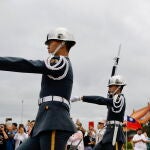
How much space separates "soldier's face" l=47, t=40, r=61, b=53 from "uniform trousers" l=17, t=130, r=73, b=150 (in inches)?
43.1

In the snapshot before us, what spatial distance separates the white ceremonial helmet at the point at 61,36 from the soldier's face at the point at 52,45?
0.16ft

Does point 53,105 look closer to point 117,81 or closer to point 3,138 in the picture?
point 117,81

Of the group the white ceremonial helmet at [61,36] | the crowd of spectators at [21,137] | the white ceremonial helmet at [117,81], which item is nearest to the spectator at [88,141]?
the crowd of spectators at [21,137]

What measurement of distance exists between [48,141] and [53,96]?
0.61 meters

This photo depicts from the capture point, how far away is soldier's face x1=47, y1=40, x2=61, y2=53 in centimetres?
653

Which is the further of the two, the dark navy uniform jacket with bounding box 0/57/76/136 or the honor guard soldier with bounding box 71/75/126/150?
the honor guard soldier with bounding box 71/75/126/150

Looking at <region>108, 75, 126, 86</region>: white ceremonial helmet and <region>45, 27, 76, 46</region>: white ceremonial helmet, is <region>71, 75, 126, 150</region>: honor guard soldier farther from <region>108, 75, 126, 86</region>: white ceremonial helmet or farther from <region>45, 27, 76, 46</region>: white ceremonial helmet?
<region>45, 27, 76, 46</region>: white ceremonial helmet

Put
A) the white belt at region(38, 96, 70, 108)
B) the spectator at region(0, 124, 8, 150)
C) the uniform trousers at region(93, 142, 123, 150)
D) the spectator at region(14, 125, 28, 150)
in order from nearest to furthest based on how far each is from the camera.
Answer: the white belt at region(38, 96, 70, 108) < the uniform trousers at region(93, 142, 123, 150) < the spectator at region(0, 124, 8, 150) < the spectator at region(14, 125, 28, 150)

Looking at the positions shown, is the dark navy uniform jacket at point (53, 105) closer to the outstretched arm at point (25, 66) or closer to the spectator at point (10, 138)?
the outstretched arm at point (25, 66)

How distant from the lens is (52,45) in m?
6.57

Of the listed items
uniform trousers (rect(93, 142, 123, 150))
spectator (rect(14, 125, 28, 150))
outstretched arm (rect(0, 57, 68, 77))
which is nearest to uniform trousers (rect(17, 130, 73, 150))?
outstretched arm (rect(0, 57, 68, 77))

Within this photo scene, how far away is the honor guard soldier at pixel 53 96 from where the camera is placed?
6039 millimetres

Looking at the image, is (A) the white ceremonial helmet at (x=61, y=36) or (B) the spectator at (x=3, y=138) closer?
(A) the white ceremonial helmet at (x=61, y=36)

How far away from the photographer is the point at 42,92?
21.0 ft
